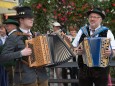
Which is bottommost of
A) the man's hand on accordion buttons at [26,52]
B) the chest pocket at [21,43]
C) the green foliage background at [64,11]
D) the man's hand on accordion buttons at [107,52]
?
the man's hand on accordion buttons at [107,52]

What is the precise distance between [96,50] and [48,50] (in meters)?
0.81

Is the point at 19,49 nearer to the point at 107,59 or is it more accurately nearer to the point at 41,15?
the point at 107,59

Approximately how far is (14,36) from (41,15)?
15.4 ft

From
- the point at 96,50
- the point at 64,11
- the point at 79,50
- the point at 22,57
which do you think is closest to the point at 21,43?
the point at 22,57

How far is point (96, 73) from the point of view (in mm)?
4996

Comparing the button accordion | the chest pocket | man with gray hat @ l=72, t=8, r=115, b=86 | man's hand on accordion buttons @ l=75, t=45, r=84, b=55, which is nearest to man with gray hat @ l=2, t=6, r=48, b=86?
the chest pocket

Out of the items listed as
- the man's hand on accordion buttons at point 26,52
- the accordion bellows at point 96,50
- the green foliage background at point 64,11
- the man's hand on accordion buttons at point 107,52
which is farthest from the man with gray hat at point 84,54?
the green foliage background at point 64,11

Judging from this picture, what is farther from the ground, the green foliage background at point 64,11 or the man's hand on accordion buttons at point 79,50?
the green foliage background at point 64,11

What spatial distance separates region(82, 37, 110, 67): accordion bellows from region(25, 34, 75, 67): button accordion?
42cm

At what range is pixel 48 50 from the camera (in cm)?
425

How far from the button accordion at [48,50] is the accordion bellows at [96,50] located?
42 cm

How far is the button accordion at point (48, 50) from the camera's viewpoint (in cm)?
416

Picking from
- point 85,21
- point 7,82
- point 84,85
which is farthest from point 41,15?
point 84,85

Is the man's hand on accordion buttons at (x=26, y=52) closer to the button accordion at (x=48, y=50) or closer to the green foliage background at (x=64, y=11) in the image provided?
the button accordion at (x=48, y=50)
